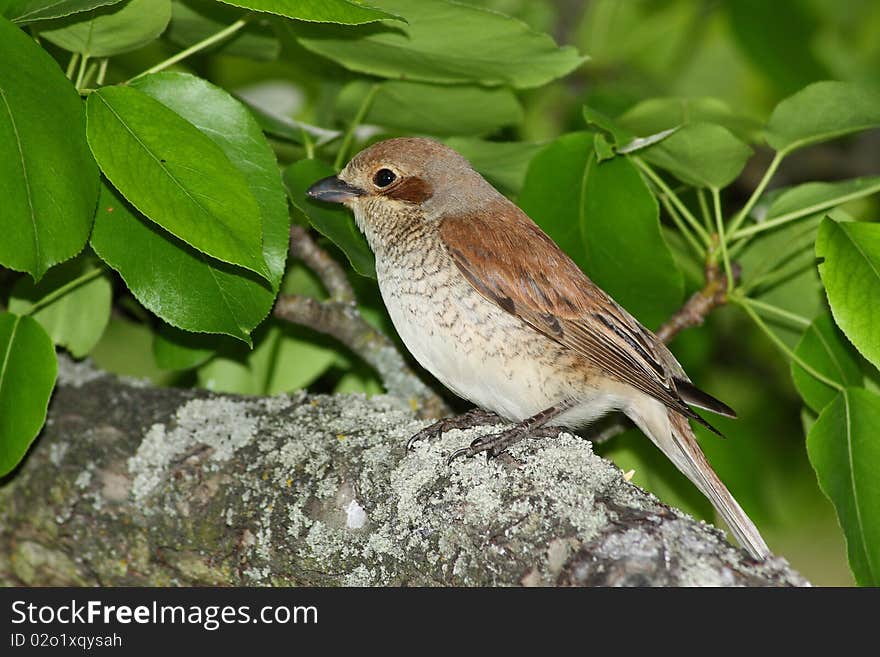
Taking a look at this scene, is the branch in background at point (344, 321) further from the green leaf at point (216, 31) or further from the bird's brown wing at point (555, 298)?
the green leaf at point (216, 31)

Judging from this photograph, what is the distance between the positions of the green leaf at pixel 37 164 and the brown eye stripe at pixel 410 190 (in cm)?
154

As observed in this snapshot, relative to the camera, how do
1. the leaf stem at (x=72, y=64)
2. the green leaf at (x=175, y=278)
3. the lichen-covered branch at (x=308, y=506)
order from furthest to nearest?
the leaf stem at (x=72, y=64), the green leaf at (x=175, y=278), the lichen-covered branch at (x=308, y=506)

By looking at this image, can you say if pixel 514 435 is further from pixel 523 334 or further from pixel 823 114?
pixel 823 114

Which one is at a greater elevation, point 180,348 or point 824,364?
point 824,364

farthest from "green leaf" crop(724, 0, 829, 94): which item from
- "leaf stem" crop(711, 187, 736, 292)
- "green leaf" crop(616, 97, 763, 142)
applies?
"leaf stem" crop(711, 187, 736, 292)

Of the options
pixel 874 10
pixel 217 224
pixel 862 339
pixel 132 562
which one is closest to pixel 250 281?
pixel 217 224

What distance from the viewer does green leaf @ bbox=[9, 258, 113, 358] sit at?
150 inches

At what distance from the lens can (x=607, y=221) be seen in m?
3.66

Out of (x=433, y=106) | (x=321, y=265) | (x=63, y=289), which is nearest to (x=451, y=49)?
(x=433, y=106)

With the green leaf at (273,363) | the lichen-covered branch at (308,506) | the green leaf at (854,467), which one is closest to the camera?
the lichen-covered branch at (308,506)

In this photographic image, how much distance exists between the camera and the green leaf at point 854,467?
3.12 m

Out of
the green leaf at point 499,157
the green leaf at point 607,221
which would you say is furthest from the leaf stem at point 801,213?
the green leaf at point 499,157

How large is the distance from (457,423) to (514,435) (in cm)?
47

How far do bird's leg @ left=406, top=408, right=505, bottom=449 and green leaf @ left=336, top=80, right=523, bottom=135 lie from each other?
46.8 inches
